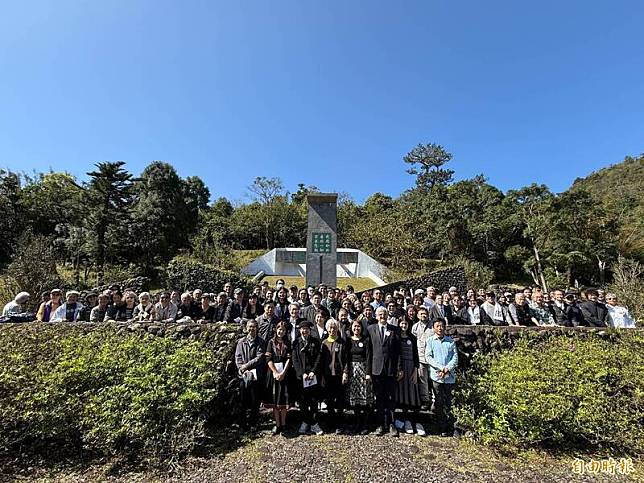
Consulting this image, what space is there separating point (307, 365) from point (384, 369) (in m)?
0.93

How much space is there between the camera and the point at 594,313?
18.1 ft

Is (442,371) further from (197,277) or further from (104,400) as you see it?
(197,277)

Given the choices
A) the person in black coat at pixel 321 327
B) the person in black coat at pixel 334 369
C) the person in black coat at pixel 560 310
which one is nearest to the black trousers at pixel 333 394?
the person in black coat at pixel 334 369

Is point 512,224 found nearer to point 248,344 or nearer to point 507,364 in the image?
point 507,364

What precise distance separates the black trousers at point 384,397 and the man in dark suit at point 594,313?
3.78m

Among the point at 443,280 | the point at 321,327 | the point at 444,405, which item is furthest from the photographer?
the point at 443,280

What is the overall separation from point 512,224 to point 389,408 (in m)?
20.7

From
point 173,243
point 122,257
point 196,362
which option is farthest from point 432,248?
point 196,362

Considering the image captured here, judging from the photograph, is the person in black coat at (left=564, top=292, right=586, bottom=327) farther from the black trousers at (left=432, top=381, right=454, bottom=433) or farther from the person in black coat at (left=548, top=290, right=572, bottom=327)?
the black trousers at (left=432, top=381, right=454, bottom=433)

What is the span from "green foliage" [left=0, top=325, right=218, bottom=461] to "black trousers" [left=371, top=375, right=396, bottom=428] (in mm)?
2004

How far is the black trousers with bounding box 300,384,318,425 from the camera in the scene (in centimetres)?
416

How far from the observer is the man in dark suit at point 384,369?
159 inches

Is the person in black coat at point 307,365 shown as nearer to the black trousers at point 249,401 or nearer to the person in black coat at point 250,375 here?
the person in black coat at point 250,375

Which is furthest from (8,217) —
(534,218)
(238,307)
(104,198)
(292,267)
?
(534,218)
